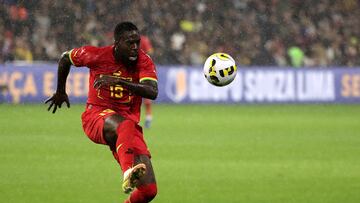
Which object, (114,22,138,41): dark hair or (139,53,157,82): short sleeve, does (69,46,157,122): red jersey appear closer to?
(139,53,157,82): short sleeve

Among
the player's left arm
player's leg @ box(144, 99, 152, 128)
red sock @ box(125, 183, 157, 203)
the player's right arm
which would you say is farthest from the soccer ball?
player's leg @ box(144, 99, 152, 128)

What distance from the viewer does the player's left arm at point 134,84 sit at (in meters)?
8.06

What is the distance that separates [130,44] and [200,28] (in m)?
23.8

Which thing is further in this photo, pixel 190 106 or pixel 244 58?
pixel 244 58

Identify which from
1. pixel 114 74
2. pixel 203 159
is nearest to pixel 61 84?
pixel 114 74

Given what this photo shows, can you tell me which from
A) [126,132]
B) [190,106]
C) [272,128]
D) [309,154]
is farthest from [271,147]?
[190,106]

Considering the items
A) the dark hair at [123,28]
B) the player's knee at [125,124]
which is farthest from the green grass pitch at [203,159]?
the dark hair at [123,28]

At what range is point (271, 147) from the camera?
54.3 ft

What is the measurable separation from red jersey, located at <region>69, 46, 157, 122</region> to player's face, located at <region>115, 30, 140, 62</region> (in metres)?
0.21

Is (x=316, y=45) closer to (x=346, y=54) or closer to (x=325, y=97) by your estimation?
(x=346, y=54)

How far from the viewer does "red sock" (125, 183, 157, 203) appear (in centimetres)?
793

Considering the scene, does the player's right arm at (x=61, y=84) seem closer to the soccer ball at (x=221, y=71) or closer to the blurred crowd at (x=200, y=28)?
the soccer ball at (x=221, y=71)

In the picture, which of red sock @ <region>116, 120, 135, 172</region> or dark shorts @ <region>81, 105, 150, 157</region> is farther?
dark shorts @ <region>81, 105, 150, 157</region>

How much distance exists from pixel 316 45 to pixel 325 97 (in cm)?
487
